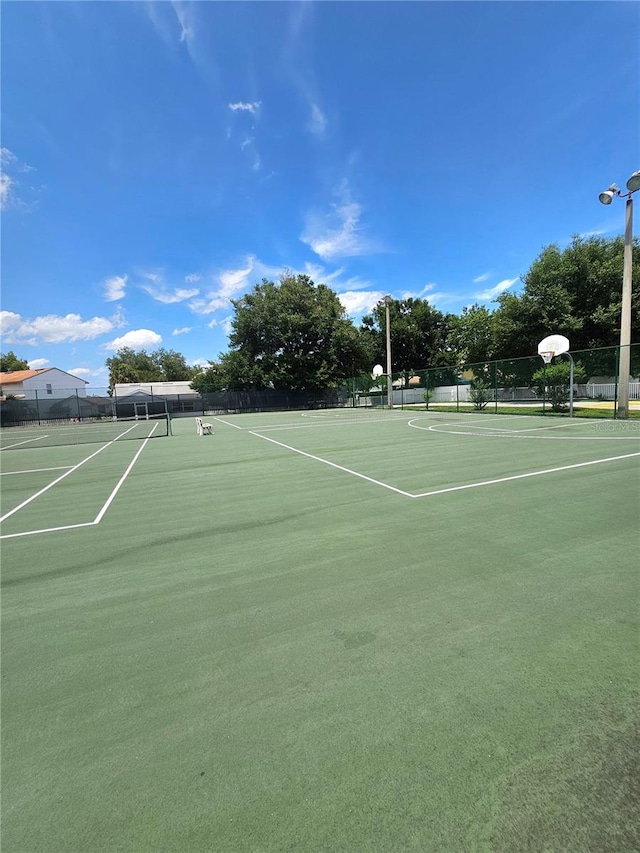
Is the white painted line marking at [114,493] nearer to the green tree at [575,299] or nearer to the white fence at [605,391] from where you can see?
the white fence at [605,391]

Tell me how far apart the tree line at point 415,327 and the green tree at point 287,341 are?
0.34ft

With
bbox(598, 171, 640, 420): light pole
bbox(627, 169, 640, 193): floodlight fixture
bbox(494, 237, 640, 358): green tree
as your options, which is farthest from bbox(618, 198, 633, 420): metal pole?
bbox(494, 237, 640, 358): green tree

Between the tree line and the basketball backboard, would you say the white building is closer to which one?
the tree line

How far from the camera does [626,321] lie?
1445 cm

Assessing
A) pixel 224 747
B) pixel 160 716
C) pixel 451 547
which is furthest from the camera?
pixel 451 547

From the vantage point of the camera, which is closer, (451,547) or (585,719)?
(585,719)

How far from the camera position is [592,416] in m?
16.4

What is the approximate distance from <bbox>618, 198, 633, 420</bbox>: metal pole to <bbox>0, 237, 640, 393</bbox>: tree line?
1551 cm

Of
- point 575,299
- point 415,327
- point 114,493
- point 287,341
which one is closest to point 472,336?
point 415,327

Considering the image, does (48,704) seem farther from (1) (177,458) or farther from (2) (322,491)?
(1) (177,458)

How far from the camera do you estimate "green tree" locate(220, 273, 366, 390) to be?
3897 cm

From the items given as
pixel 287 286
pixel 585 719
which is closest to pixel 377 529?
pixel 585 719

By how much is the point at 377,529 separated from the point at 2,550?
168 inches

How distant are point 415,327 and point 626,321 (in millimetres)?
35080
